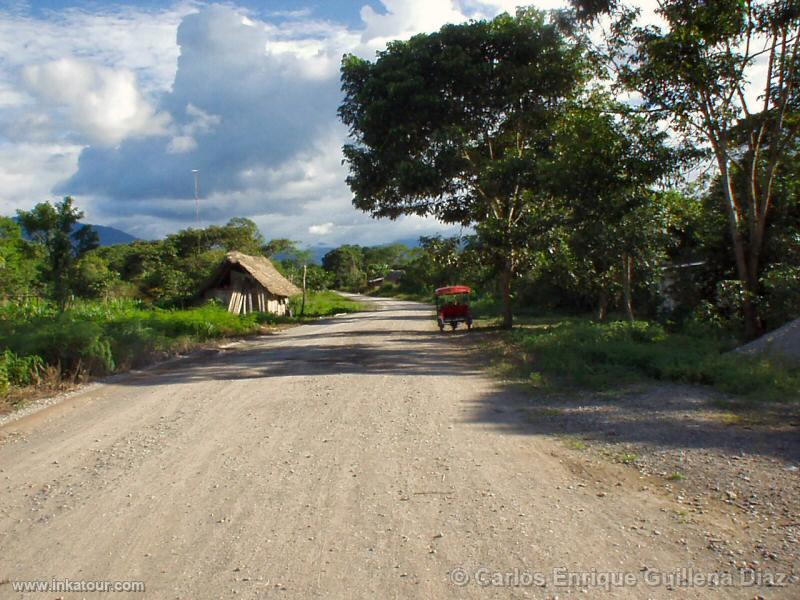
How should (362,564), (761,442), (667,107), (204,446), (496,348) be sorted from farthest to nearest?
(496,348) < (667,107) < (204,446) < (761,442) < (362,564)

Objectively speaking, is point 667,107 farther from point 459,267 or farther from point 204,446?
point 204,446

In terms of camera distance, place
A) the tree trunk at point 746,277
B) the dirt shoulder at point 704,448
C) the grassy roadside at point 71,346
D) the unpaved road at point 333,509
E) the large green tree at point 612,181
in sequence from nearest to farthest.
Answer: the unpaved road at point 333,509 < the dirt shoulder at point 704,448 < the grassy roadside at point 71,346 < the tree trunk at point 746,277 < the large green tree at point 612,181

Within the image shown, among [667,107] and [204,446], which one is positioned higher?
[667,107]

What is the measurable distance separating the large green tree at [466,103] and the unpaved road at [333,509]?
10735 mm

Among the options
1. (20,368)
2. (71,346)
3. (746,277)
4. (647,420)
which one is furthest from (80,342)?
(746,277)

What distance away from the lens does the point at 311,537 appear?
4.60m

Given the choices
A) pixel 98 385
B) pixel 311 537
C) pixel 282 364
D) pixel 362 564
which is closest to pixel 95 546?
pixel 311 537

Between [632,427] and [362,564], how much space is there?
447 centimetres

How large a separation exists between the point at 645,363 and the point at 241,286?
29698 mm

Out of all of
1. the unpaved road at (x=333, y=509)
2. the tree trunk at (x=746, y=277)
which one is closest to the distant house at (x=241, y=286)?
the tree trunk at (x=746, y=277)

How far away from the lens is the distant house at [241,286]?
36000mm

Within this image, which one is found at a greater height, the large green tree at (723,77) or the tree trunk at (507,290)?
the large green tree at (723,77)

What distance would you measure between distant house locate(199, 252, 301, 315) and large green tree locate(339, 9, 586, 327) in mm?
17613

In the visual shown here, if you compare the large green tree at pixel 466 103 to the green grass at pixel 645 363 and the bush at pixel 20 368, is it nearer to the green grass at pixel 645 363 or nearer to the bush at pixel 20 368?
the green grass at pixel 645 363
